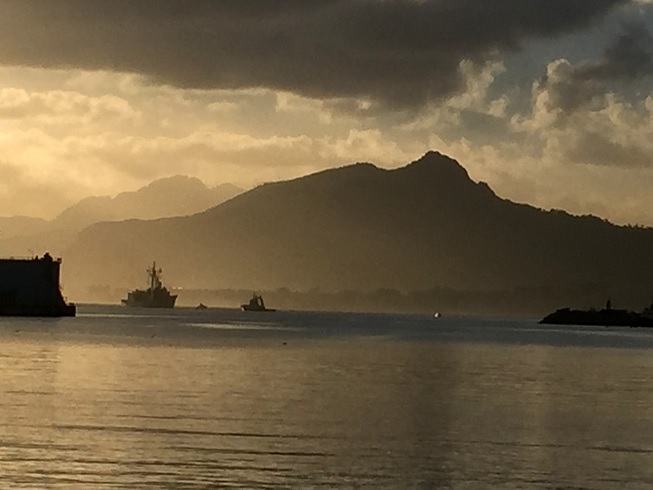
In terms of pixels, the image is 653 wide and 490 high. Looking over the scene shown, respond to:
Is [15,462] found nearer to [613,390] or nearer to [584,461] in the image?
[584,461]

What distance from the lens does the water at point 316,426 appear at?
34719mm

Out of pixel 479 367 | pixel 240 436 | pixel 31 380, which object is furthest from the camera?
pixel 479 367

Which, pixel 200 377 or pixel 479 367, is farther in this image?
pixel 479 367

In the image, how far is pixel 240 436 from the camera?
42438 millimetres

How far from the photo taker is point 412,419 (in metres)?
50.2

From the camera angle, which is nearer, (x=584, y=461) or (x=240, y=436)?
(x=584, y=461)

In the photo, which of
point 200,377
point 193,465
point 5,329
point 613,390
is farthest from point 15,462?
point 5,329

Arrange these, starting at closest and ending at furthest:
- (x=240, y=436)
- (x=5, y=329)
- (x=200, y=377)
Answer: (x=240, y=436)
(x=200, y=377)
(x=5, y=329)

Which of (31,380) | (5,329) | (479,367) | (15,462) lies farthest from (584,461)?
(5,329)

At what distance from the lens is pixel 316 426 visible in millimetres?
46344

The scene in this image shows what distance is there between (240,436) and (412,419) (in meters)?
9.86

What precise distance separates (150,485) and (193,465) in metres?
3.21

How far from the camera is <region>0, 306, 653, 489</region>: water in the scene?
34.7 metres

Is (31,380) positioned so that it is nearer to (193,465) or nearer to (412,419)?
(412,419)
